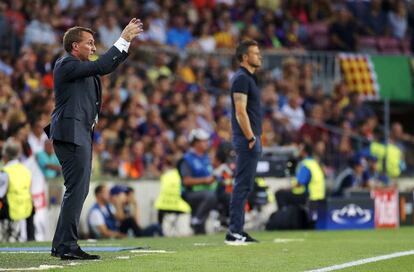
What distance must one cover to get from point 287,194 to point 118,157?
2913mm

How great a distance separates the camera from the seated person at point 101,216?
19.1 meters

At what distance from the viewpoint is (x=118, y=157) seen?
68.8ft

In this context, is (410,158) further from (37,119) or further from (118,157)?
(37,119)

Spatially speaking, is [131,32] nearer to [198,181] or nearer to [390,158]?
[198,181]

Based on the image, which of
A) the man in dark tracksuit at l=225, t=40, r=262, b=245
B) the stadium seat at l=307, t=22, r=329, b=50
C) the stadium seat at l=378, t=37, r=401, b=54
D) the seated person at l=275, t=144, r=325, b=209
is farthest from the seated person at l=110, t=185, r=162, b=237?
the stadium seat at l=378, t=37, r=401, b=54

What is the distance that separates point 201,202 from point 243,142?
6309mm

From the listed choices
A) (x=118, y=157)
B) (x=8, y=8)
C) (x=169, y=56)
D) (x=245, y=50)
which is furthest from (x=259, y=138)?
(x=169, y=56)

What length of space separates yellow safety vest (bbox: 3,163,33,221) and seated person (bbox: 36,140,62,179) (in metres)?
2.05

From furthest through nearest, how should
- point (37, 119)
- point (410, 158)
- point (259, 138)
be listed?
point (410, 158) → point (37, 119) → point (259, 138)

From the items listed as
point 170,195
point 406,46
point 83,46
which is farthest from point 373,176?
point 83,46

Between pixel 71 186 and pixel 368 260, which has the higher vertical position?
pixel 71 186

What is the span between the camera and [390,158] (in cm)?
2539

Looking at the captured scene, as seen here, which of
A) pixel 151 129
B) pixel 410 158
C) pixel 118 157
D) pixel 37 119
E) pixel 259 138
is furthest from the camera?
pixel 410 158

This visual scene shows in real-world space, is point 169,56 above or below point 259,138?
above
